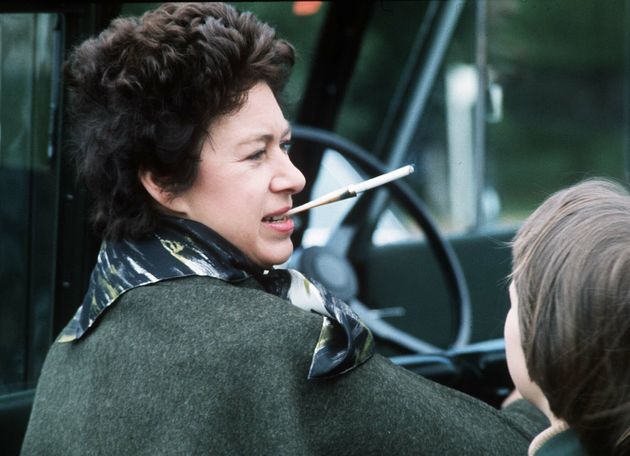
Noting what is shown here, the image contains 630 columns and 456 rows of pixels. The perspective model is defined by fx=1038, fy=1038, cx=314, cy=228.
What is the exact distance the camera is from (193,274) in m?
1.63

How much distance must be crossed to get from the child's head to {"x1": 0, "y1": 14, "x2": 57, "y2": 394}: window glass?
3.85 feet

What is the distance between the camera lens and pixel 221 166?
173 cm

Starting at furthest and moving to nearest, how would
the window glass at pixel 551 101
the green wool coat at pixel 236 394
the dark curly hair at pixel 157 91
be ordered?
1. the window glass at pixel 551 101
2. the dark curly hair at pixel 157 91
3. the green wool coat at pixel 236 394

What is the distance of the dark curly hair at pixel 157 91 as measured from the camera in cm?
171

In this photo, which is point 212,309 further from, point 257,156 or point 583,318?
point 583,318

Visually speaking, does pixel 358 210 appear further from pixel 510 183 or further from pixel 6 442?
pixel 6 442

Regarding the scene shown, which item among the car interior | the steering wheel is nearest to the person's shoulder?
the car interior

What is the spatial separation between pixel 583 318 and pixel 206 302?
1.93 ft

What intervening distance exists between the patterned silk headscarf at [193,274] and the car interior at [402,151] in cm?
43

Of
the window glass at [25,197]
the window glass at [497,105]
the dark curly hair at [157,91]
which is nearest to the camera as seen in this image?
the dark curly hair at [157,91]

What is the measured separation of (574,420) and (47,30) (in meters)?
1.33

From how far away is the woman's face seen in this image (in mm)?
1733

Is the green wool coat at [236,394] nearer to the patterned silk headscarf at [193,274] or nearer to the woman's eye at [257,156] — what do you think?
the patterned silk headscarf at [193,274]

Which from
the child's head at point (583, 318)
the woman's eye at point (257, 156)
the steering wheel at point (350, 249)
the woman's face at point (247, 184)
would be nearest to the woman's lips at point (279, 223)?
the woman's face at point (247, 184)
